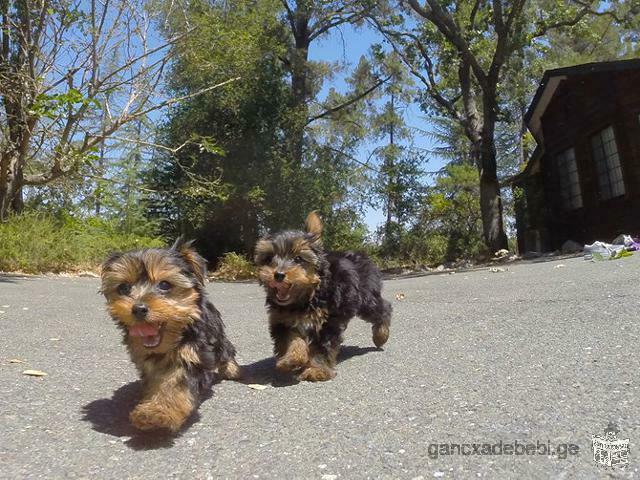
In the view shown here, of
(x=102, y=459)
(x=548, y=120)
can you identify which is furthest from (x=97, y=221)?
(x=102, y=459)

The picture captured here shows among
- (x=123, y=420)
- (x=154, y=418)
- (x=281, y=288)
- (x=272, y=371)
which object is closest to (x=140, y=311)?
(x=154, y=418)

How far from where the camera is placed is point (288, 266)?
15.1 feet

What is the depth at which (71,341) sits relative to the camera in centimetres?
631

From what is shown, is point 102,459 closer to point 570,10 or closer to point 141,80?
point 141,80

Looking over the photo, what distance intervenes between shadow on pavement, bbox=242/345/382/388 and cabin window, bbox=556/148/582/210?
16842 millimetres

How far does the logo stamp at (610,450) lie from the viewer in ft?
9.16

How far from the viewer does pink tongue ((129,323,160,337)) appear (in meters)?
3.48

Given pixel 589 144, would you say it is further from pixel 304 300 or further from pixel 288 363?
pixel 288 363

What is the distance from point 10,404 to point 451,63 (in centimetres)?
2068

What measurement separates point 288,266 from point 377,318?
1458mm

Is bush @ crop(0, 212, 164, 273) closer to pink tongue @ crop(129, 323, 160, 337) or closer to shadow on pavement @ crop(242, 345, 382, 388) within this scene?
shadow on pavement @ crop(242, 345, 382, 388)

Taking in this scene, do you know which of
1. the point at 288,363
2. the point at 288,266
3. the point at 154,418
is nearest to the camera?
the point at 154,418

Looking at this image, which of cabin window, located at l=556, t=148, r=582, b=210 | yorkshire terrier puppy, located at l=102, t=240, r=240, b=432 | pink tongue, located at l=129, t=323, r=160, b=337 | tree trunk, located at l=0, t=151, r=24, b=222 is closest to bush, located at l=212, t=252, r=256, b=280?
tree trunk, located at l=0, t=151, r=24, b=222

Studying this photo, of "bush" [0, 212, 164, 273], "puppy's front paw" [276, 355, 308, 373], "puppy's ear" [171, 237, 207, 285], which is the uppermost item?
"bush" [0, 212, 164, 273]
